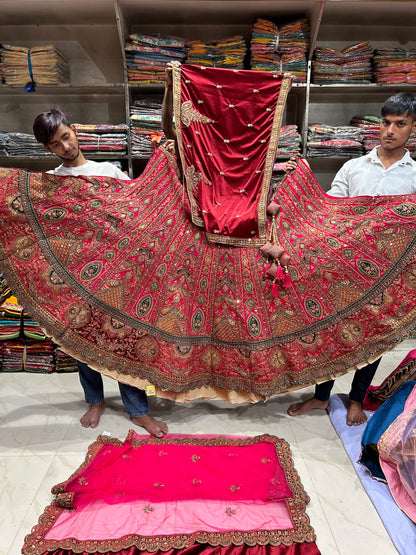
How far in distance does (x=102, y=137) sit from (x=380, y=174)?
2.12 meters

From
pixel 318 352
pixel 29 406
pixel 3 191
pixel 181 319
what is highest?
pixel 3 191

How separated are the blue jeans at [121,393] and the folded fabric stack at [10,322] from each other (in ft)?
2.76

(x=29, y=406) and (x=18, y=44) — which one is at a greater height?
(x=18, y=44)

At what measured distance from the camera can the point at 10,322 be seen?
2.72 meters

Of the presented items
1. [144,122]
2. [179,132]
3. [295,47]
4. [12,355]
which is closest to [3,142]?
[144,122]

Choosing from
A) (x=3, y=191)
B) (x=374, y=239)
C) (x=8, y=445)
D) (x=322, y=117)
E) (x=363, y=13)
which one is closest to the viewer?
(x=3, y=191)

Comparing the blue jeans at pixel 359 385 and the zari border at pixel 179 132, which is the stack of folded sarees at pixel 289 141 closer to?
the zari border at pixel 179 132

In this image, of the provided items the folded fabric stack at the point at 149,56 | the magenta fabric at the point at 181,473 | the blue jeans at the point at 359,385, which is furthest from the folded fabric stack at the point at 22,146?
the blue jeans at the point at 359,385

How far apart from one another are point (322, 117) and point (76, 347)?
299 centimetres

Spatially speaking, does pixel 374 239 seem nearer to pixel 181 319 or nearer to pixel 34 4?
pixel 181 319

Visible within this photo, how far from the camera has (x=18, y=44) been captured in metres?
3.33

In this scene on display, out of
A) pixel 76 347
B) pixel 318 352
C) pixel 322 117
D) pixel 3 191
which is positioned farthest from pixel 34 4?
pixel 318 352

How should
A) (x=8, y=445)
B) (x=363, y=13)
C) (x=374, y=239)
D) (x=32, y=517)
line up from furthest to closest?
1. (x=363, y=13)
2. (x=8, y=445)
3. (x=374, y=239)
4. (x=32, y=517)

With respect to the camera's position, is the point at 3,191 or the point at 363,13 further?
the point at 363,13
